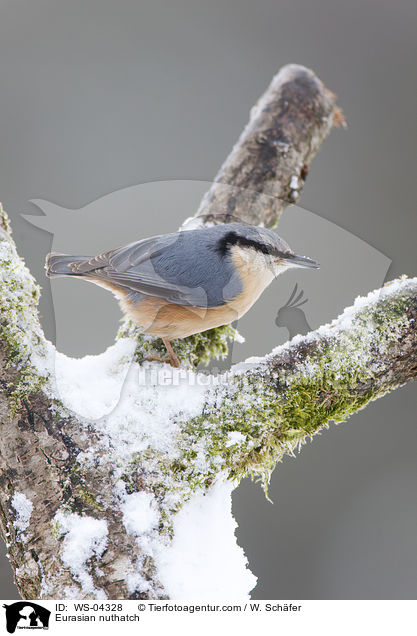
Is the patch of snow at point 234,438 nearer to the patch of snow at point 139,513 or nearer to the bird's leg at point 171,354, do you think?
the patch of snow at point 139,513

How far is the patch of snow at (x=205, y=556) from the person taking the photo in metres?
1.14

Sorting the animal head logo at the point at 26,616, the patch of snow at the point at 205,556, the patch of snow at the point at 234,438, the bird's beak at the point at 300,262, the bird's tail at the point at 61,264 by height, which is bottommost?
the animal head logo at the point at 26,616

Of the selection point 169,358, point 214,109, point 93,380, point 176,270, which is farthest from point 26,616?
point 214,109

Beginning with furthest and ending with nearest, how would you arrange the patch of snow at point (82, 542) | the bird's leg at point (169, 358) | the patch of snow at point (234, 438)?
the bird's leg at point (169, 358) < the patch of snow at point (234, 438) < the patch of snow at point (82, 542)

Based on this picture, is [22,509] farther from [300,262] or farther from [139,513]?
[300,262]

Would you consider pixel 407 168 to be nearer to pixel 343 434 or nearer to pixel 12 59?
pixel 343 434

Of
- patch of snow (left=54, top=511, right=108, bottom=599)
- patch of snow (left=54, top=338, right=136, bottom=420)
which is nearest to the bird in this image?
patch of snow (left=54, top=338, right=136, bottom=420)

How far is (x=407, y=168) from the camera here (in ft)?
11.3

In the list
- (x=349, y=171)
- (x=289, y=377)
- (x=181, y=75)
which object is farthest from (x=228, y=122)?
(x=289, y=377)

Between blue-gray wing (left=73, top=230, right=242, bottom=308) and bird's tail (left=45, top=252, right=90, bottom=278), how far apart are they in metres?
0.03

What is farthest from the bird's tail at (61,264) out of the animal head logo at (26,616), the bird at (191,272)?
the animal head logo at (26,616)

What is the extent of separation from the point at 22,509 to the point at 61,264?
0.82m

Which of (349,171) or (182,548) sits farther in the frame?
(349,171)

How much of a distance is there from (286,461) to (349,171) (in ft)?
6.60
